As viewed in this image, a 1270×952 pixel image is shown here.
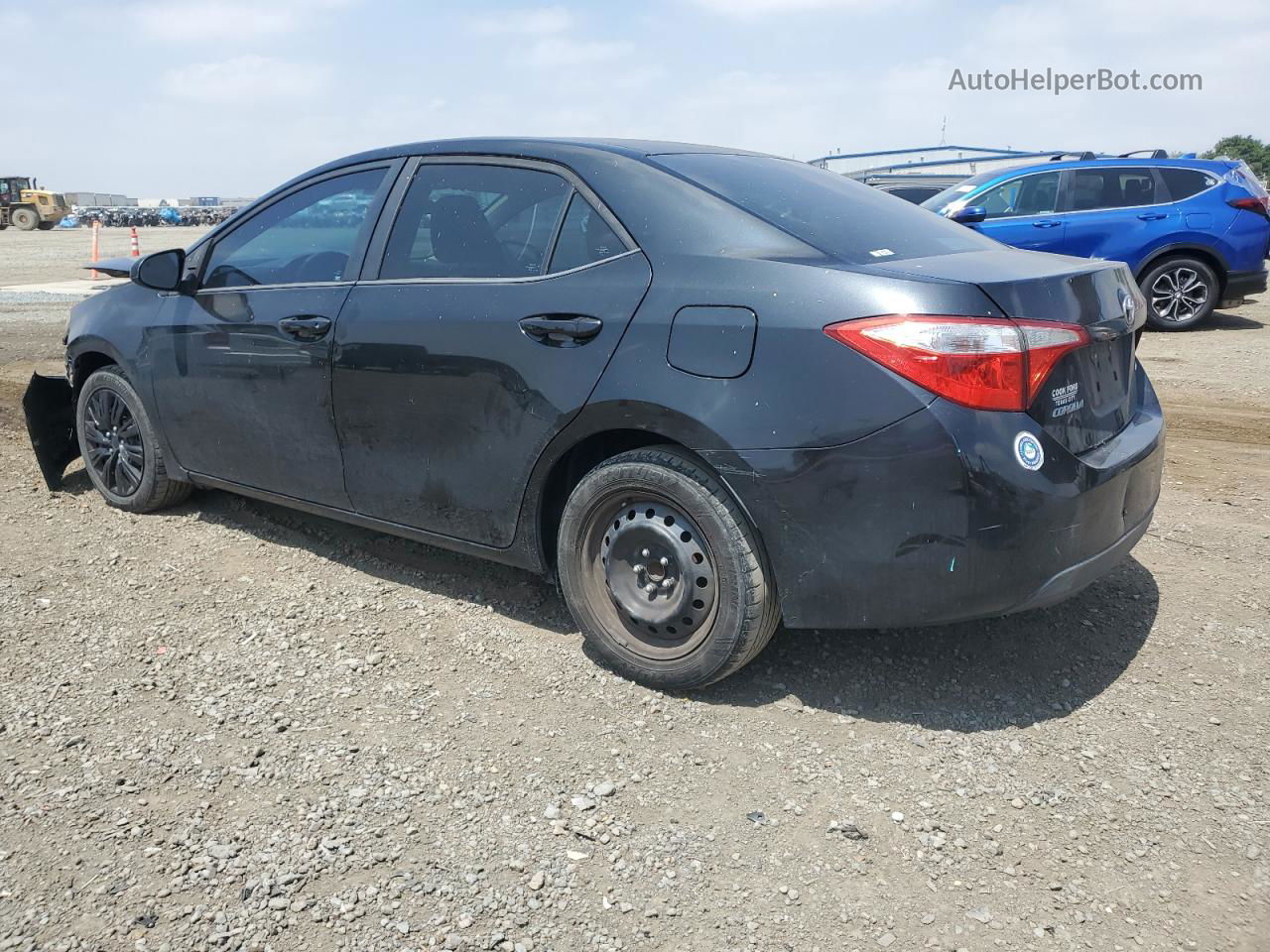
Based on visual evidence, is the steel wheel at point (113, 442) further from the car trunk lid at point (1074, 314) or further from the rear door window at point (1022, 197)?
the rear door window at point (1022, 197)

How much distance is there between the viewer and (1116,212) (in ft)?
35.4

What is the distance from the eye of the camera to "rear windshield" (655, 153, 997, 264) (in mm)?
3242

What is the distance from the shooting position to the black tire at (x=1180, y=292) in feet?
34.6

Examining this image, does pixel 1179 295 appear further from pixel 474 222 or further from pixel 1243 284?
pixel 474 222

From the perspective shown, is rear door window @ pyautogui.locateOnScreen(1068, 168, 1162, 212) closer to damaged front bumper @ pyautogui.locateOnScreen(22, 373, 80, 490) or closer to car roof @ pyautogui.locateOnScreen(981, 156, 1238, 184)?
car roof @ pyautogui.locateOnScreen(981, 156, 1238, 184)

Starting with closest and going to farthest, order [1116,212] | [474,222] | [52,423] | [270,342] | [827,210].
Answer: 1. [827,210]
2. [474,222]
3. [270,342]
4. [52,423]
5. [1116,212]

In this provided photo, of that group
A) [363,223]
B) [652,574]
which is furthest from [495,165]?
[652,574]

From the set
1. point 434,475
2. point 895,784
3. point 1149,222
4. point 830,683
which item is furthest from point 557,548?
point 1149,222

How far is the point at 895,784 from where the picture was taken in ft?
9.42

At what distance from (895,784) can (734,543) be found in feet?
2.53

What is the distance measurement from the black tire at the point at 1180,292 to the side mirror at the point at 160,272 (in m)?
9.13

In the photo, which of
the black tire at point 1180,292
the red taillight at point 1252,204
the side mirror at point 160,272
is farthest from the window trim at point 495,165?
the red taillight at point 1252,204

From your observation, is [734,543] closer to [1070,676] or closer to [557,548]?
[557,548]

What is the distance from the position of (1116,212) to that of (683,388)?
933 centimetres
